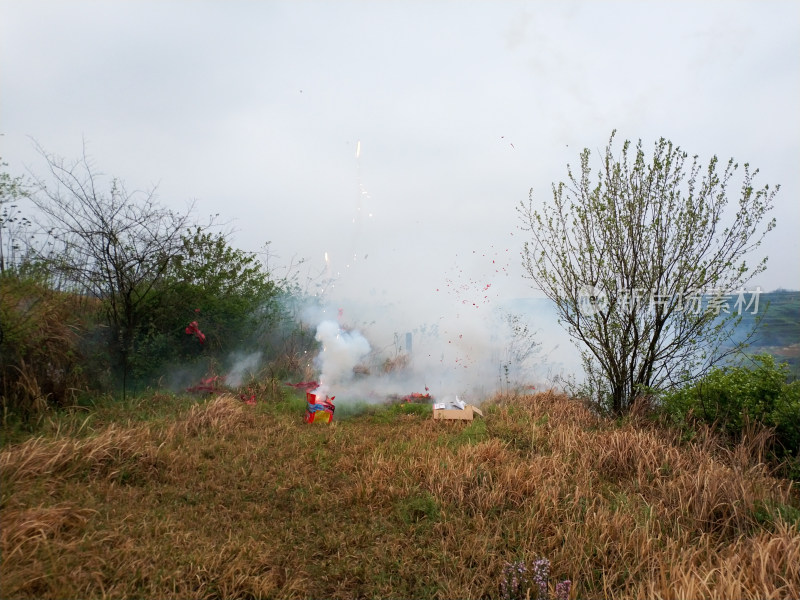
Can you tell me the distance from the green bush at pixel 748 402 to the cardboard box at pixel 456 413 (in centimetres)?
275

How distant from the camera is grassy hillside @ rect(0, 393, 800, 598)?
326 cm

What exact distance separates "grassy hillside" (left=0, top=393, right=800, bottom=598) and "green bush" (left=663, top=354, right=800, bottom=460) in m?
0.36

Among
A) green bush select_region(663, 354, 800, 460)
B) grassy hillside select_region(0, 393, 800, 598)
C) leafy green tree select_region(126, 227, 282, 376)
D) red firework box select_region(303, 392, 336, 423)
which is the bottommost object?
grassy hillside select_region(0, 393, 800, 598)

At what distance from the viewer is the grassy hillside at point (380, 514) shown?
128 inches

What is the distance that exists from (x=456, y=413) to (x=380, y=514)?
337 cm

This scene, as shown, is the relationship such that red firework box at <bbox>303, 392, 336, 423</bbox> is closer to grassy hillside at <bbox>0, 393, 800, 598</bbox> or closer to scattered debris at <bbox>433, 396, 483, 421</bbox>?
Answer: grassy hillside at <bbox>0, 393, 800, 598</bbox>

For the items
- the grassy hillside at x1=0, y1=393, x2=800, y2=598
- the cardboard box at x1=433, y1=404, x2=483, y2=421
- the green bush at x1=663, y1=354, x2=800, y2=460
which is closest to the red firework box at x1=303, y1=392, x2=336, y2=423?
the grassy hillside at x1=0, y1=393, x2=800, y2=598

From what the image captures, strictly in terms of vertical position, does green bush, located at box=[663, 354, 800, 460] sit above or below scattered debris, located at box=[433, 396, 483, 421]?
above

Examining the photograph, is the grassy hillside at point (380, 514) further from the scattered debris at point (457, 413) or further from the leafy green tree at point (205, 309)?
the leafy green tree at point (205, 309)

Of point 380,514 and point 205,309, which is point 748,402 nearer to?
point 380,514

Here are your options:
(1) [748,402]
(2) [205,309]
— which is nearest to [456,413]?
(1) [748,402]

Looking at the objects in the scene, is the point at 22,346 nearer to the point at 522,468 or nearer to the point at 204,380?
the point at 204,380

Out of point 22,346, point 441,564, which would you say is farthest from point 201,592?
Result: point 22,346

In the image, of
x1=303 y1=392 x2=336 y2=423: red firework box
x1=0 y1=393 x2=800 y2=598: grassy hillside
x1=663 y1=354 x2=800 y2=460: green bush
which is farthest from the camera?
x1=303 y1=392 x2=336 y2=423: red firework box
